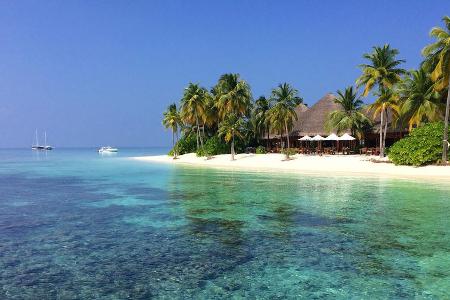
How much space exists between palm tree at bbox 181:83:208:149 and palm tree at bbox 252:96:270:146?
22.1ft

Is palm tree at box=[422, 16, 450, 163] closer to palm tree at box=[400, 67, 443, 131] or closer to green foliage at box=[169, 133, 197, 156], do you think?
palm tree at box=[400, 67, 443, 131]

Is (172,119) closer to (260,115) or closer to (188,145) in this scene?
(188,145)

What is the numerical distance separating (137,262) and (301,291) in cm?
362

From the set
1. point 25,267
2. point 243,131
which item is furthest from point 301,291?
point 243,131

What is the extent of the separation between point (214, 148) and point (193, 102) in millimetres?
6547

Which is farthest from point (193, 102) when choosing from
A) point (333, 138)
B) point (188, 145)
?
point (333, 138)

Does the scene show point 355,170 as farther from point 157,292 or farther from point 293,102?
point 157,292

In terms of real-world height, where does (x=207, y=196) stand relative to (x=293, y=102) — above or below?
below

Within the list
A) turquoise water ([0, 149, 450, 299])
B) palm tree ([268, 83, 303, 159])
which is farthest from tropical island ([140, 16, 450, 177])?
turquoise water ([0, 149, 450, 299])

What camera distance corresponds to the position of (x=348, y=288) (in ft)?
23.1

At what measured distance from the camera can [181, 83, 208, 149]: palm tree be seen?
51.9 meters

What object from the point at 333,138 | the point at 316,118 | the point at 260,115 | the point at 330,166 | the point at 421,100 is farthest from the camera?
the point at 260,115

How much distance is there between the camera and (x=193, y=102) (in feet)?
171

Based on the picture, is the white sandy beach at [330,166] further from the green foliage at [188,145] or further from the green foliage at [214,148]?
the green foliage at [188,145]
